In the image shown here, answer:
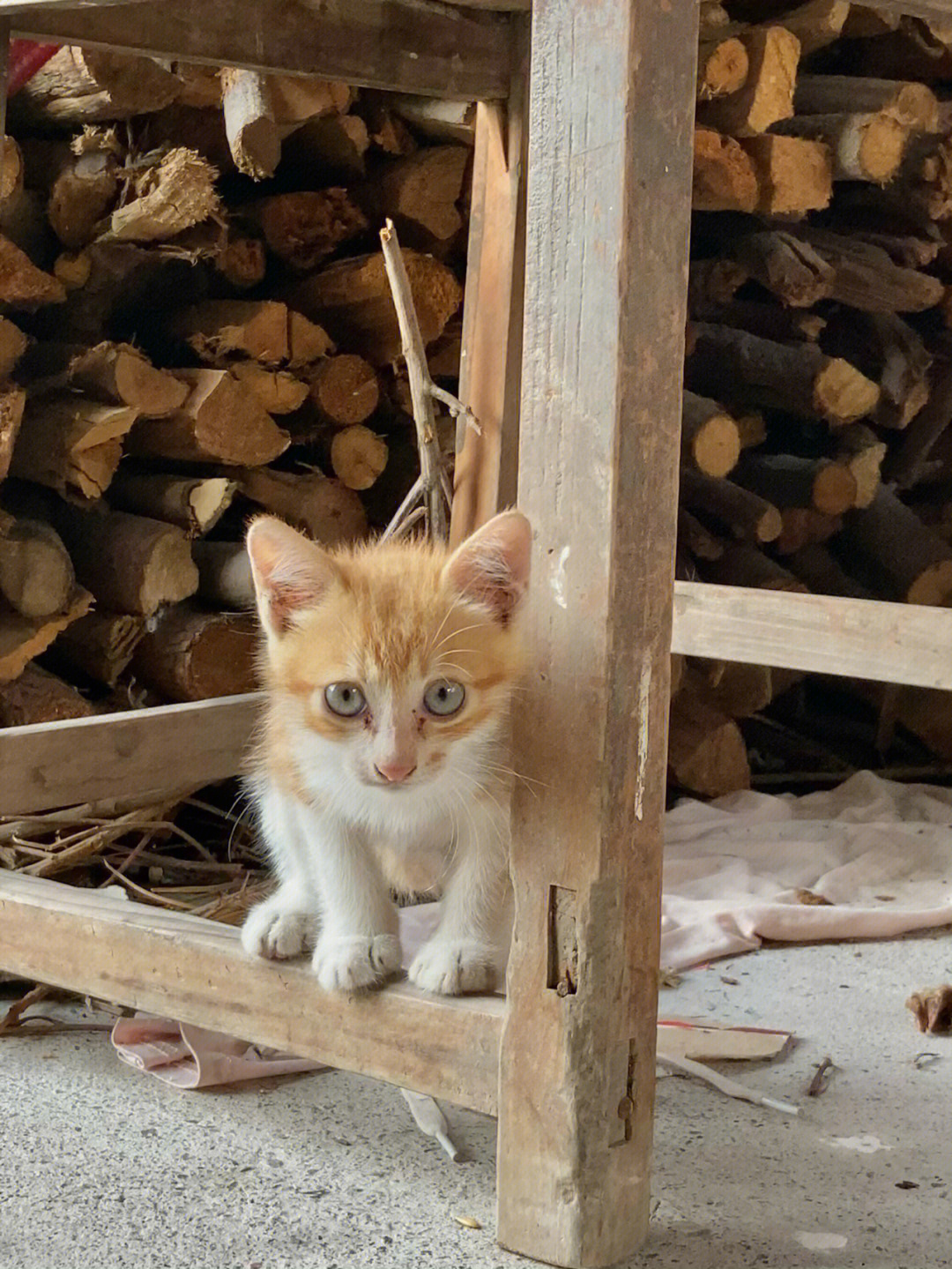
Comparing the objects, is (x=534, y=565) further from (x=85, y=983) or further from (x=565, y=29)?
(x=85, y=983)

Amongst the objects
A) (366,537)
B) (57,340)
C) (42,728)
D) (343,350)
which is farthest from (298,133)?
(42,728)

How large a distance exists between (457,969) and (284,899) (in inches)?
10.6

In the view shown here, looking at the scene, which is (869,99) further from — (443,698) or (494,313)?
(443,698)

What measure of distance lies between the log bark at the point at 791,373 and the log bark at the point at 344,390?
757 mm

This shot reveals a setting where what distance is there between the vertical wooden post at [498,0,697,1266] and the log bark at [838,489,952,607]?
2043 mm

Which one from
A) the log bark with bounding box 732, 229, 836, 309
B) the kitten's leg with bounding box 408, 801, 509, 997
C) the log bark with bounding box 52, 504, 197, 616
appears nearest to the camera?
the kitten's leg with bounding box 408, 801, 509, 997

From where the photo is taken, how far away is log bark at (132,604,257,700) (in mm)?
2217

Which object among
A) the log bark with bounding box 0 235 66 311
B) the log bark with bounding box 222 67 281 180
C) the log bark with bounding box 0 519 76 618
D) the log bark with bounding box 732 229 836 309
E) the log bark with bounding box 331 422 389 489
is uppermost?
the log bark with bounding box 222 67 281 180

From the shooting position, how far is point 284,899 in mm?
1411

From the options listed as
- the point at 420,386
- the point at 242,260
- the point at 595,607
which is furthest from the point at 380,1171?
the point at 242,260

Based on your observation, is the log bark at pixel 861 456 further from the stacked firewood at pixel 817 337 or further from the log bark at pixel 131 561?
the log bark at pixel 131 561

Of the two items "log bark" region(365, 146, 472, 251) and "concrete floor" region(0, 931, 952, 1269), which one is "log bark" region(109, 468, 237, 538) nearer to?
"log bark" region(365, 146, 472, 251)

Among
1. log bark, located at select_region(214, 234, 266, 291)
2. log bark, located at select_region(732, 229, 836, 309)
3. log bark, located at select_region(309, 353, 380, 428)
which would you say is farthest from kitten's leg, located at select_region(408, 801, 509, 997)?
log bark, located at select_region(732, 229, 836, 309)

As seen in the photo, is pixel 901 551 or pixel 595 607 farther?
pixel 901 551
